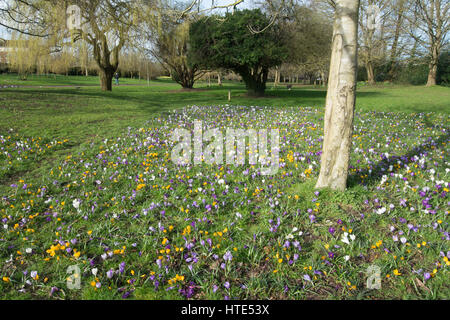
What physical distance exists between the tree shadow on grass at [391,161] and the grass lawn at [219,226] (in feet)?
0.15

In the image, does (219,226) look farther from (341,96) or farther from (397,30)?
(397,30)

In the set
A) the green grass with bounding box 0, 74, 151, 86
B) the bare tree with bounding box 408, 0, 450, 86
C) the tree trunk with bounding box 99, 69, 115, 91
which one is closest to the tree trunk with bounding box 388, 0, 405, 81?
the bare tree with bounding box 408, 0, 450, 86

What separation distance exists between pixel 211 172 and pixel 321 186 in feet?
6.77

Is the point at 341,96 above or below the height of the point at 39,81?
below

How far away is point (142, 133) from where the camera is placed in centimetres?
824

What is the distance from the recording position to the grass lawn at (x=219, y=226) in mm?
2615

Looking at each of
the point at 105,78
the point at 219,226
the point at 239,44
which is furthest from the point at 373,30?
the point at 219,226

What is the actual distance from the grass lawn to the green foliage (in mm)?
13454

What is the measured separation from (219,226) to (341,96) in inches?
97.1

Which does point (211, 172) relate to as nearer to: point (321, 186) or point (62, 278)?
point (321, 186)

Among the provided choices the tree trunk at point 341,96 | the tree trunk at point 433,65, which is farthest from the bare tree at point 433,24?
the tree trunk at point 341,96

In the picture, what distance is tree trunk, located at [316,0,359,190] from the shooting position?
140 inches

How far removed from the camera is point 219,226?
11.6ft
